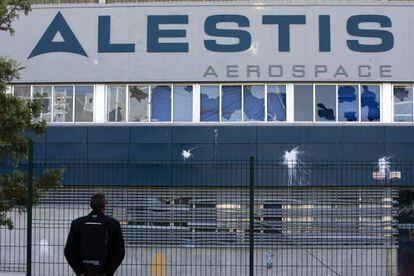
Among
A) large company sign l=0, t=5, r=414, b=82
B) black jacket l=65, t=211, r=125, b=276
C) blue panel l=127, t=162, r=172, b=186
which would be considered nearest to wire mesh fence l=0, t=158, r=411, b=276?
blue panel l=127, t=162, r=172, b=186

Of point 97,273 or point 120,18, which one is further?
point 120,18

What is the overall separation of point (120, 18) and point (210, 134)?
13.8 ft

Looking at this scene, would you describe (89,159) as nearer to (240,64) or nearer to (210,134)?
(210,134)

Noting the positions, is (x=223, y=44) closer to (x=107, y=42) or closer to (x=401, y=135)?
(x=107, y=42)

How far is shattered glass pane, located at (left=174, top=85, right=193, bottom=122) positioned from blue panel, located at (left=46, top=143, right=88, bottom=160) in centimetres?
274

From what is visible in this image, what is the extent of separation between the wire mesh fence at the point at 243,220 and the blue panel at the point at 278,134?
49.0 inches

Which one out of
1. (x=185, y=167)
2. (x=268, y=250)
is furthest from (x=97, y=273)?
(x=185, y=167)

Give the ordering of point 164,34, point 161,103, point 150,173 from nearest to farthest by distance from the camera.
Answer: point 150,173 < point 164,34 < point 161,103

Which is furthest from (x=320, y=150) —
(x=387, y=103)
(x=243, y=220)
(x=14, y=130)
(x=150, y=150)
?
(x=14, y=130)

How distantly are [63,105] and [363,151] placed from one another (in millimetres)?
8547

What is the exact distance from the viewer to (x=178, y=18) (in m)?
19.3

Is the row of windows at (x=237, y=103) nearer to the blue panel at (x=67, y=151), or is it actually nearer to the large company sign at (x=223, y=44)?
the large company sign at (x=223, y=44)

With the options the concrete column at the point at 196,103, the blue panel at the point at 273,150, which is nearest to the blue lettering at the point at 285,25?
the concrete column at the point at 196,103

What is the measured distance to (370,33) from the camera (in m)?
19.1
